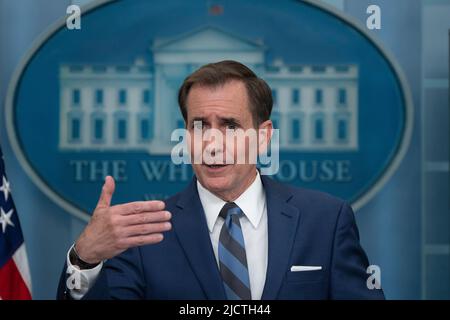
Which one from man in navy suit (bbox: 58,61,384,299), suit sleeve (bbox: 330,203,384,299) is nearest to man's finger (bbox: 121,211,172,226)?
man in navy suit (bbox: 58,61,384,299)

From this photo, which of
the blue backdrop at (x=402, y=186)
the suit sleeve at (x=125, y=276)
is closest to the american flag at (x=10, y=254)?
the blue backdrop at (x=402, y=186)

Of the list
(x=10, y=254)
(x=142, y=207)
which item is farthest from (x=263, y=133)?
(x=10, y=254)

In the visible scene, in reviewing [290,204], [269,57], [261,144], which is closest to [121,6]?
[269,57]

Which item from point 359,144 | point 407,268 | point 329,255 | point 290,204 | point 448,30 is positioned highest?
point 448,30

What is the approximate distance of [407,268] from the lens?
2.51m

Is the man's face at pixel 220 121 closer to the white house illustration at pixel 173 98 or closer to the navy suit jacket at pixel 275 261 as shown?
the navy suit jacket at pixel 275 261

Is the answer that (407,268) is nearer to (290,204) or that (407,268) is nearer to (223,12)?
(290,204)

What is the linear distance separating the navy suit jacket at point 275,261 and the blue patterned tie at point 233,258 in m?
0.04

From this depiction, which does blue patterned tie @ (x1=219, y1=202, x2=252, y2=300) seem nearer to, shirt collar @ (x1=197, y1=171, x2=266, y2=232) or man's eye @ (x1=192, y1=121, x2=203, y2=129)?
shirt collar @ (x1=197, y1=171, x2=266, y2=232)

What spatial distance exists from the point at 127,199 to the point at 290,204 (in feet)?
2.73

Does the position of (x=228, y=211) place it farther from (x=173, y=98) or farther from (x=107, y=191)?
(x=173, y=98)

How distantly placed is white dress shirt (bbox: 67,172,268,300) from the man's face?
0.02 metres

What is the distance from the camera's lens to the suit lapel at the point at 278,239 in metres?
1.82

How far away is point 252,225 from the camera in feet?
6.24
